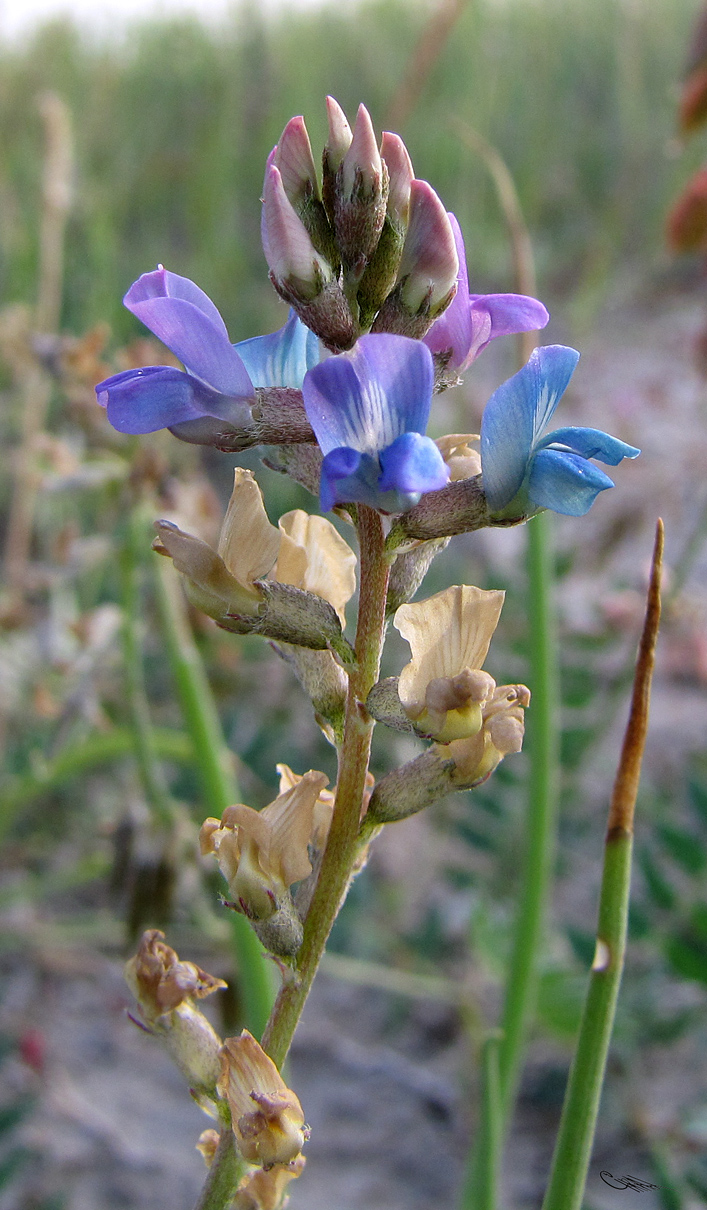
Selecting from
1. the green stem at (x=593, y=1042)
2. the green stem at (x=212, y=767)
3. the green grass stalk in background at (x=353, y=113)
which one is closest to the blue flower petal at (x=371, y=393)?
the green stem at (x=593, y=1042)

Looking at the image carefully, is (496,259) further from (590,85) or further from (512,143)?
(590,85)

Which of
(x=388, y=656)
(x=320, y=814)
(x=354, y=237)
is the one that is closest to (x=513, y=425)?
(x=354, y=237)

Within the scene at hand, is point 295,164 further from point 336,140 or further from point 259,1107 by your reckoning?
point 259,1107

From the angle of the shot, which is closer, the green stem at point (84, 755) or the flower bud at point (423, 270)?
the flower bud at point (423, 270)

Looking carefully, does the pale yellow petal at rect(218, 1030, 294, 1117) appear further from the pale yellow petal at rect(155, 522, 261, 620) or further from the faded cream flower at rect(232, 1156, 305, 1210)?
the pale yellow petal at rect(155, 522, 261, 620)

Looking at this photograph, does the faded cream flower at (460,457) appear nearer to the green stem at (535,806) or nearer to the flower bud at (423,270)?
the flower bud at (423,270)

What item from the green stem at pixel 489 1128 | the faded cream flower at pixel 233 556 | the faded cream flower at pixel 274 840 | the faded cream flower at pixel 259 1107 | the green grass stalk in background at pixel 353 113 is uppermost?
the green grass stalk in background at pixel 353 113
